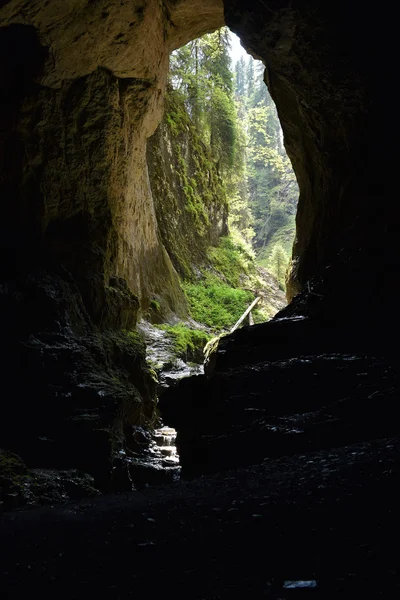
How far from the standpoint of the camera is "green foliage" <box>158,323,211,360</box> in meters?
15.9

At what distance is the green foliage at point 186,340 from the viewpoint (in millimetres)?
15930

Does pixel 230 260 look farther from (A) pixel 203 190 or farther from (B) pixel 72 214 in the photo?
(B) pixel 72 214

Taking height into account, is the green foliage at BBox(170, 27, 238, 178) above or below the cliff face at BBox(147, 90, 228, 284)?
above

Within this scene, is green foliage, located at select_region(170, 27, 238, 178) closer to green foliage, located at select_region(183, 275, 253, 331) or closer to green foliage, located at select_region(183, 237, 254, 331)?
green foliage, located at select_region(183, 237, 254, 331)

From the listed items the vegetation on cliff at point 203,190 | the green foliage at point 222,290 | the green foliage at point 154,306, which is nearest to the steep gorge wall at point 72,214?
the green foliage at point 154,306

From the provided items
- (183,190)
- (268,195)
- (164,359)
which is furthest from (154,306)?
(268,195)

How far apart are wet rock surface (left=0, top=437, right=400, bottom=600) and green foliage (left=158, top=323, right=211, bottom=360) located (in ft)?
39.7

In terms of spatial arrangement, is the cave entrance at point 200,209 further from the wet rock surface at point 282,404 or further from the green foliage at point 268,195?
the green foliage at point 268,195

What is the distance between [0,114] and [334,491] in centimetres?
928

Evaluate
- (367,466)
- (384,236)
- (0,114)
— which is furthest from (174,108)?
(367,466)

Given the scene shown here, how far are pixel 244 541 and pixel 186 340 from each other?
1440 centimetres

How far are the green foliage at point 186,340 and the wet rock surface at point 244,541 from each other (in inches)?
476

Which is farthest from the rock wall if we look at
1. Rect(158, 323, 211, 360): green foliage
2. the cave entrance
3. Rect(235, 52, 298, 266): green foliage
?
Rect(235, 52, 298, 266): green foliage

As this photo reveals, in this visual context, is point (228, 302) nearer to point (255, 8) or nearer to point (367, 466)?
point (255, 8)
